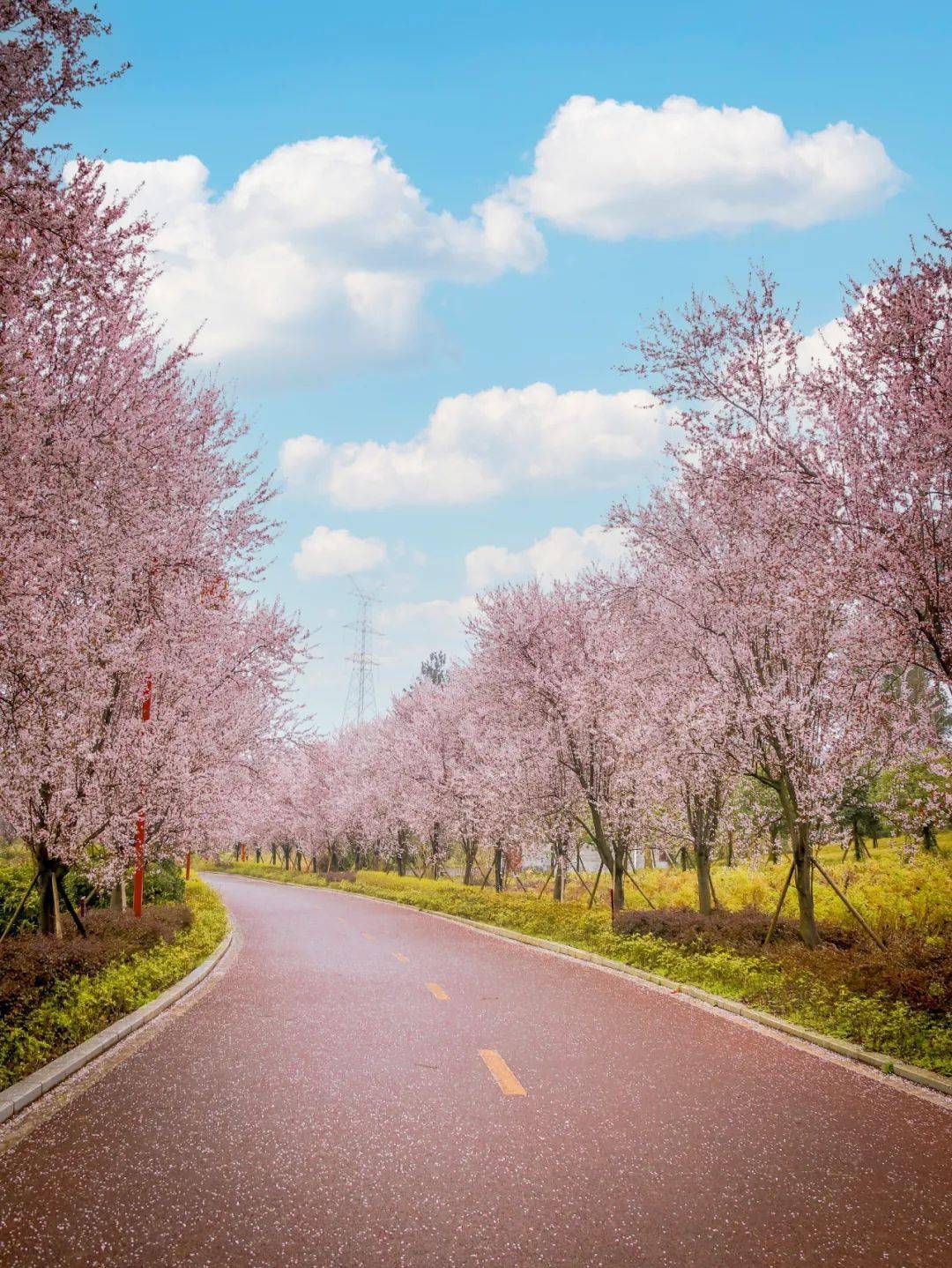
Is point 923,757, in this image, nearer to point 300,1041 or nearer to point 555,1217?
point 300,1041

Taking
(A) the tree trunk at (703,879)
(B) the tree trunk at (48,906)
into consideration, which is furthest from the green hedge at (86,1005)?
(A) the tree trunk at (703,879)

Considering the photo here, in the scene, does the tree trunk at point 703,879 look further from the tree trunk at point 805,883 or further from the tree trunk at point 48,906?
the tree trunk at point 48,906

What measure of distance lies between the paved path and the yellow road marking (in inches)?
1.3

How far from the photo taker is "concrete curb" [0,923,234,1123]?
6.88 meters

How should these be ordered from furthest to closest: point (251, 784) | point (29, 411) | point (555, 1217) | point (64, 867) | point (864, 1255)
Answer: point (251, 784) → point (64, 867) → point (29, 411) → point (555, 1217) → point (864, 1255)

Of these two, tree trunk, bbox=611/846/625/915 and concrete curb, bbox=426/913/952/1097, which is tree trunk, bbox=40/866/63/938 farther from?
tree trunk, bbox=611/846/625/915

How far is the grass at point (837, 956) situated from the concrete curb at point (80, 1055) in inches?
276

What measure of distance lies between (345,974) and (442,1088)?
24.2ft

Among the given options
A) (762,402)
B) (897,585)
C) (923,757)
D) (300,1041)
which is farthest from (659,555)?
(300,1041)

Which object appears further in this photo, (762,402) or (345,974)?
(345,974)

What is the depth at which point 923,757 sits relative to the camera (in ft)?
41.4

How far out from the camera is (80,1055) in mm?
8227

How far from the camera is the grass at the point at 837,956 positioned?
8984mm

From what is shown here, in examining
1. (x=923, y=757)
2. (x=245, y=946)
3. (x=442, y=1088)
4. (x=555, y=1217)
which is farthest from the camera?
(x=245, y=946)
